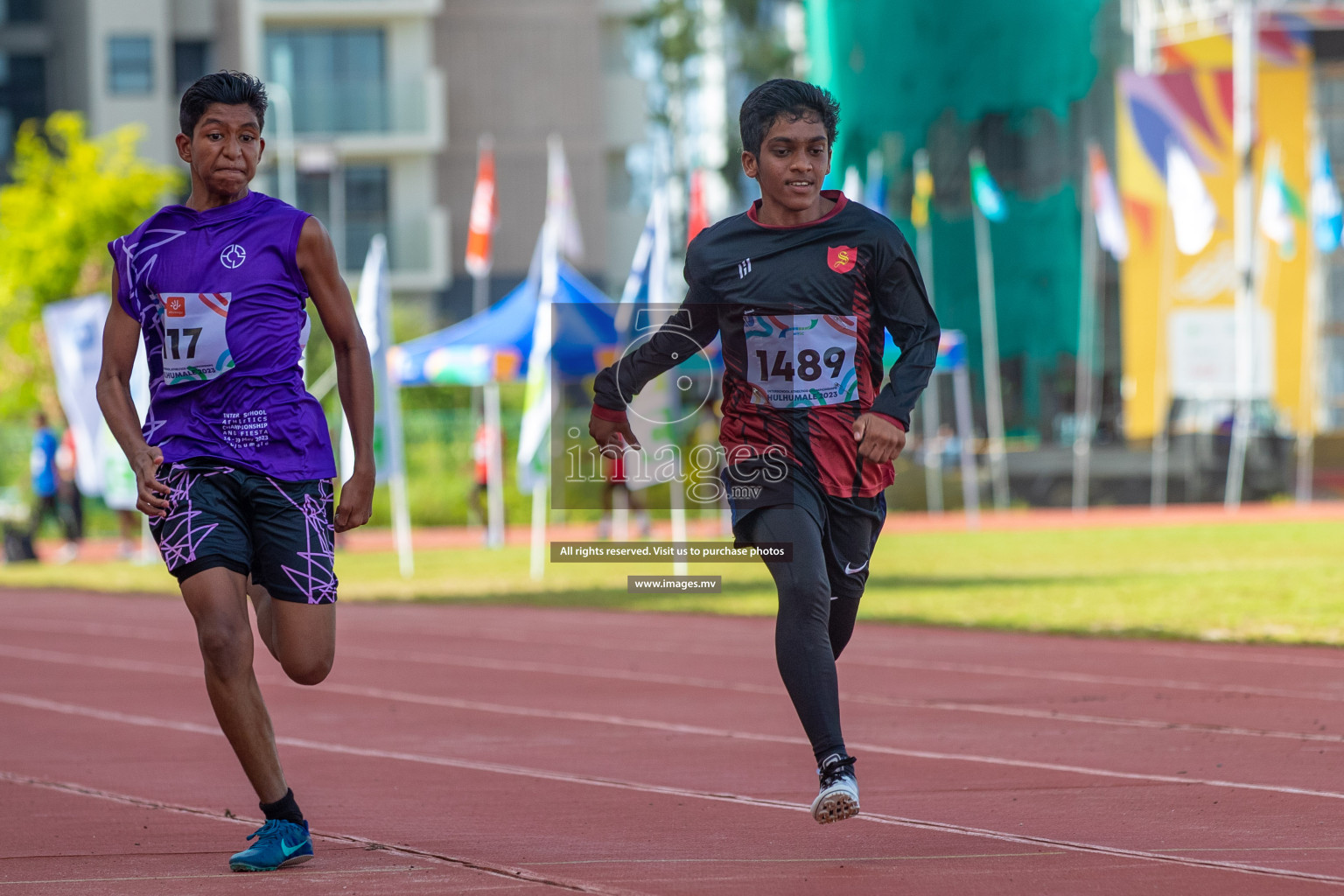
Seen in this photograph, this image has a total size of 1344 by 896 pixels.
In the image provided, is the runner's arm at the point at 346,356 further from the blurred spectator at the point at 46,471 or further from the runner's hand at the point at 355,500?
the blurred spectator at the point at 46,471

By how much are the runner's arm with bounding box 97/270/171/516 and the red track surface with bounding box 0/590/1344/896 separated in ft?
3.20

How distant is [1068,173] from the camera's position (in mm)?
43250

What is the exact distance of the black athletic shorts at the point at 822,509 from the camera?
5.22 meters

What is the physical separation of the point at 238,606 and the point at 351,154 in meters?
43.0

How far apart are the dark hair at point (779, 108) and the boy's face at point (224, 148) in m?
1.31

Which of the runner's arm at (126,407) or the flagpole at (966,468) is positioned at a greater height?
the runner's arm at (126,407)

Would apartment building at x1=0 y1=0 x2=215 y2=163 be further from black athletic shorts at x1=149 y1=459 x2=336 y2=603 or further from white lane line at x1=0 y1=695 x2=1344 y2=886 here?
black athletic shorts at x1=149 y1=459 x2=336 y2=603

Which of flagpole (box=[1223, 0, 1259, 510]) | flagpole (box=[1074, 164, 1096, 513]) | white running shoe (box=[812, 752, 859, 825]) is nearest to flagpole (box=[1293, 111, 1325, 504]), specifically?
flagpole (box=[1223, 0, 1259, 510])

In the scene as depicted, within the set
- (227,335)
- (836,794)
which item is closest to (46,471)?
(227,335)

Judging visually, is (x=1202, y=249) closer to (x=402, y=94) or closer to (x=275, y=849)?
(x=402, y=94)

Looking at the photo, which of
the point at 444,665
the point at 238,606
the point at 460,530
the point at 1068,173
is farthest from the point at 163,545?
the point at 1068,173

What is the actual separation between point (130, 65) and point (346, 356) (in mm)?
43085

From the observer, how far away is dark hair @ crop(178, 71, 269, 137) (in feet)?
16.6

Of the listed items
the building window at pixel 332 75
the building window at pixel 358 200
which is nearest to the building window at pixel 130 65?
the building window at pixel 332 75
